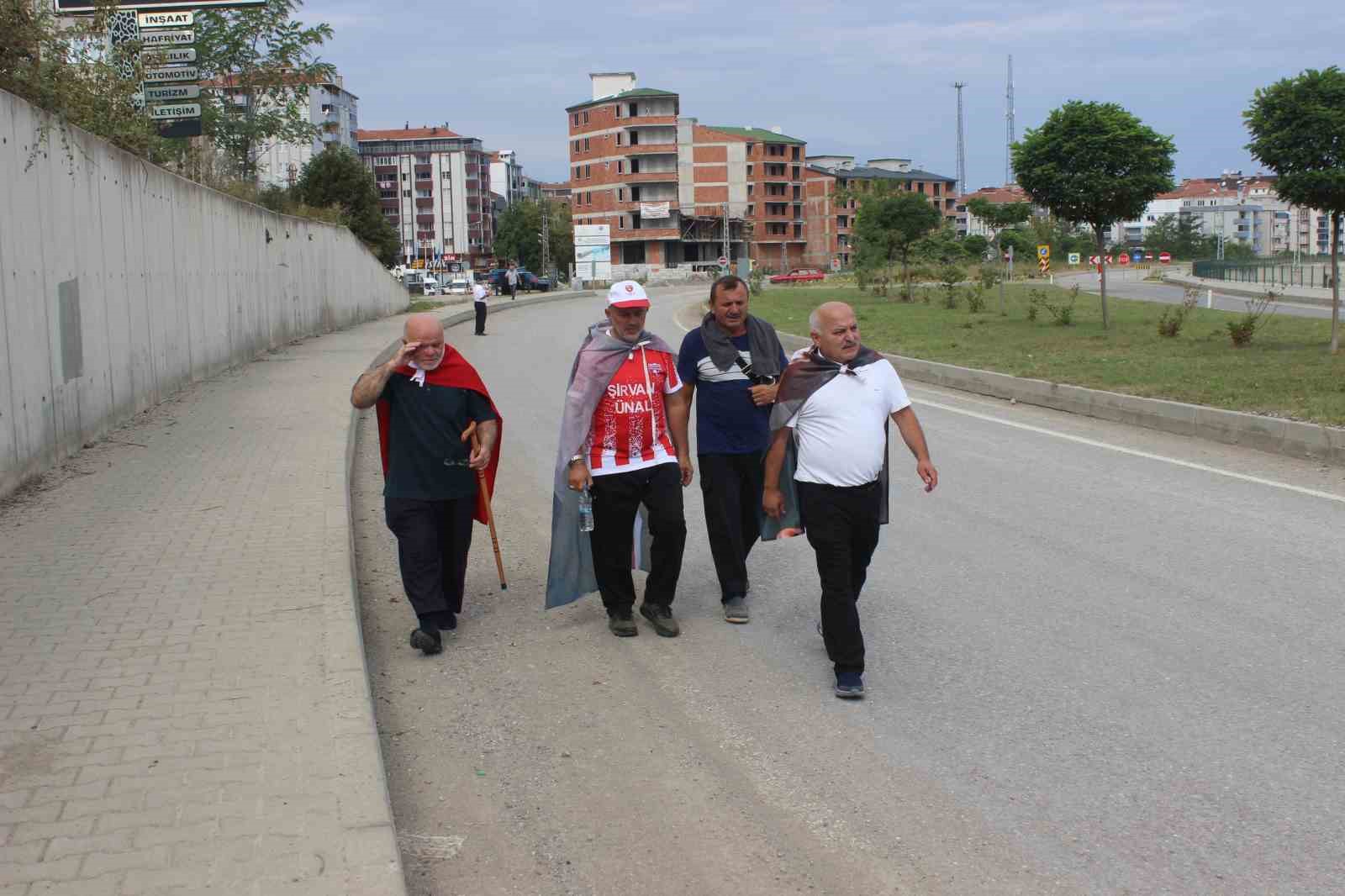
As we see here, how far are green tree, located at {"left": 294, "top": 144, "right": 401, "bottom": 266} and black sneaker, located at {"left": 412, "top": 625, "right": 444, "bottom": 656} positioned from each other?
2148 inches

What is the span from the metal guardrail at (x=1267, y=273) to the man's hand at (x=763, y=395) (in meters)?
51.7

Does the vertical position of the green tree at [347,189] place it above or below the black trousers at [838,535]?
above

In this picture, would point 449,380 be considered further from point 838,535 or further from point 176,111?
point 176,111

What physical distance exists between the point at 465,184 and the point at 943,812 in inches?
7587

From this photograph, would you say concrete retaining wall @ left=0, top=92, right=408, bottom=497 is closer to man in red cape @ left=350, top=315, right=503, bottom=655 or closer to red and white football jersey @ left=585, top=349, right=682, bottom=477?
man in red cape @ left=350, top=315, right=503, bottom=655

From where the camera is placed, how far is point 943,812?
179 inches

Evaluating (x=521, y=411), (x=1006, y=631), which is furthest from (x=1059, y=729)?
(x=521, y=411)

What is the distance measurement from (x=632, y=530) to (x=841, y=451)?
1.45 m

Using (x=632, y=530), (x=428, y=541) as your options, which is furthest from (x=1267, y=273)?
(x=428, y=541)

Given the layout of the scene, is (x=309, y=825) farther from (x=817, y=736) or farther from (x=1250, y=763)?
(x=1250, y=763)

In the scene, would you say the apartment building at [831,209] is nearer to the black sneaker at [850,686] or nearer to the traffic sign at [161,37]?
the traffic sign at [161,37]

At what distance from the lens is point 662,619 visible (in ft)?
22.6

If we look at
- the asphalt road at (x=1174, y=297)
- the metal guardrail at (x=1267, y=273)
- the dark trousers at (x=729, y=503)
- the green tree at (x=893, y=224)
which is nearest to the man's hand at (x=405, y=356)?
the dark trousers at (x=729, y=503)

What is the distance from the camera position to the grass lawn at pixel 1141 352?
1522cm
